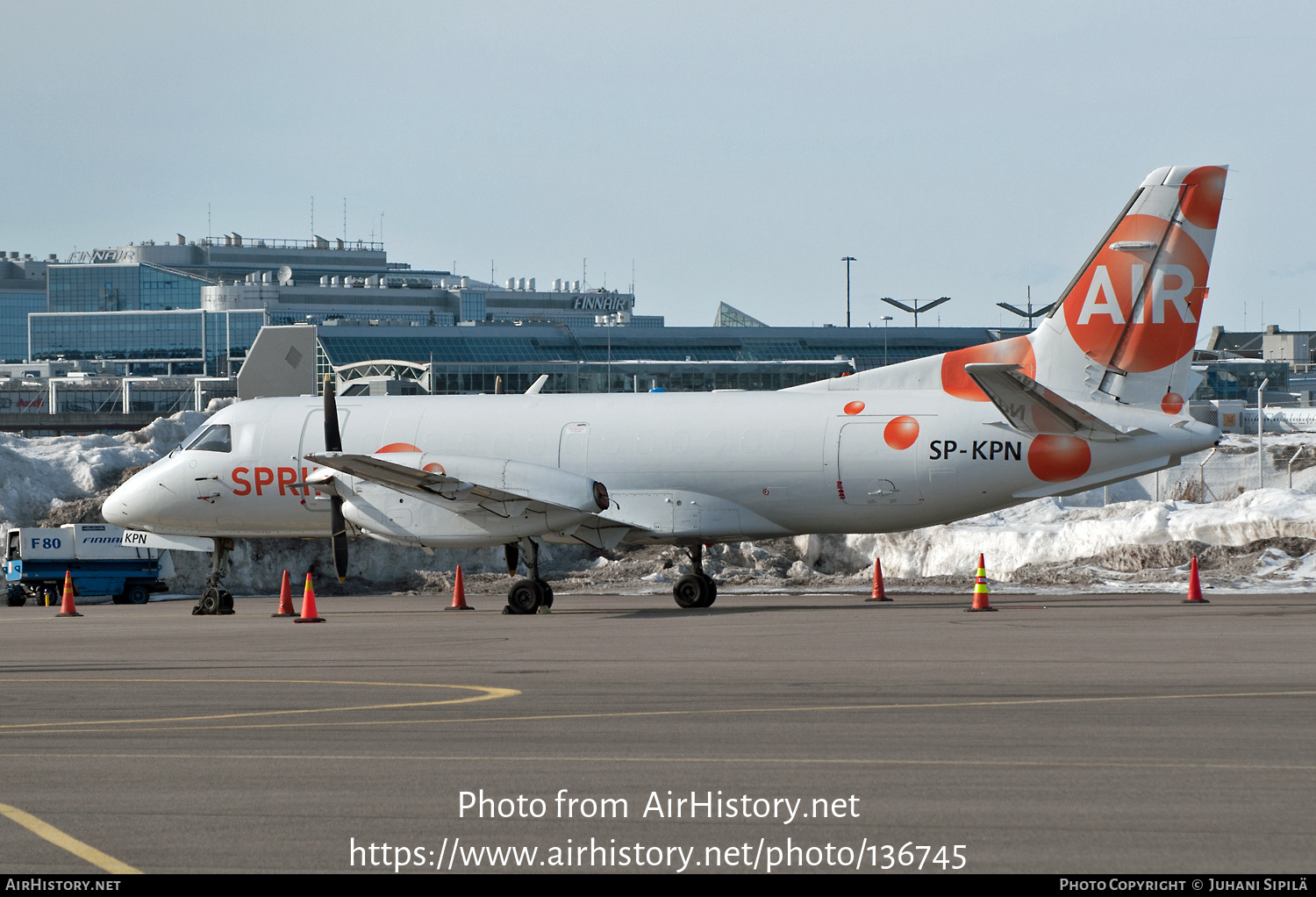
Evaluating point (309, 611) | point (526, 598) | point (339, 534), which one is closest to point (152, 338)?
point (339, 534)

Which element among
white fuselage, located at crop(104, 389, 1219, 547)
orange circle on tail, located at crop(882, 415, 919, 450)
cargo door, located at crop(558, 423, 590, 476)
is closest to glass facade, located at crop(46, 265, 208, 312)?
white fuselage, located at crop(104, 389, 1219, 547)

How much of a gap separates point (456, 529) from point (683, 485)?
407cm

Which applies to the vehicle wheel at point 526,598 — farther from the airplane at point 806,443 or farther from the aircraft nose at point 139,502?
the aircraft nose at point 139,502

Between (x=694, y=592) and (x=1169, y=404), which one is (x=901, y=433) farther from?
(x=694, y=592)

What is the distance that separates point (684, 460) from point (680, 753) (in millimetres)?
14627

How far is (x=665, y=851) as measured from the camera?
23.0 ft

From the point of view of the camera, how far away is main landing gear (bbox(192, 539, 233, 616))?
26406mm

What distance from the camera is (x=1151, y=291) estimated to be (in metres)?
22.8

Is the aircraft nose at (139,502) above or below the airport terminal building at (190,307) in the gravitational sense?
below

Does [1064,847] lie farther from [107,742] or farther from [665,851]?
[107,742]

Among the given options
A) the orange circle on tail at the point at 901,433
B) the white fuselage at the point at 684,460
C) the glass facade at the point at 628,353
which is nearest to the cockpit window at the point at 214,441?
the white fuselage at the point at 684,460

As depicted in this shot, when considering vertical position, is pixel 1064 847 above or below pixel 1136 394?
below

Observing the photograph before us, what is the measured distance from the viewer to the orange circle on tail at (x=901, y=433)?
76.1 ft
